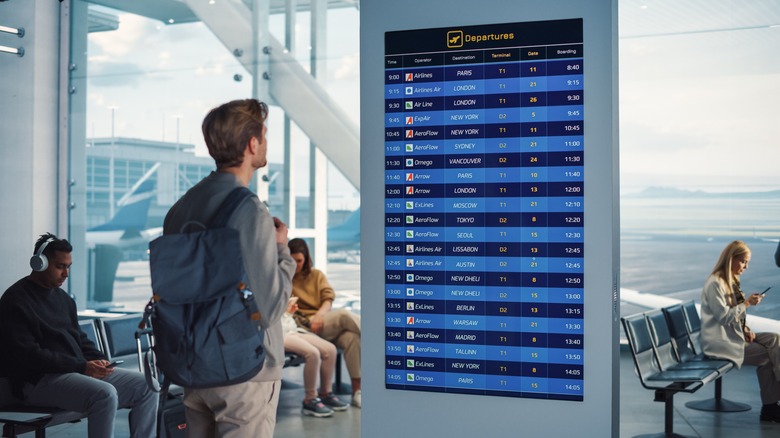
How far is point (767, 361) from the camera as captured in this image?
6.26m

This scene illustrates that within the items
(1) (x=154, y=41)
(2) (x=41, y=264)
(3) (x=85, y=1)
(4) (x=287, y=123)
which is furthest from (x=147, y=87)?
(2) (x=41, y=264)

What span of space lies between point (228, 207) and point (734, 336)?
516cm

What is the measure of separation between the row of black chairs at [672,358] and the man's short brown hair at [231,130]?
3.49m

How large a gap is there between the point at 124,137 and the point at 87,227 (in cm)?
108

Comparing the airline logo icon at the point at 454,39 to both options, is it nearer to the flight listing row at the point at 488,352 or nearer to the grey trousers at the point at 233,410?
the flight listing row at the point at 488,352

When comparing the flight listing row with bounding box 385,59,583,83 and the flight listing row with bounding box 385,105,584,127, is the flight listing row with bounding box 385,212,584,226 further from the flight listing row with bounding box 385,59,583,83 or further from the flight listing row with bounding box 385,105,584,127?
the flight listing row with bounding box 385,59,583,83

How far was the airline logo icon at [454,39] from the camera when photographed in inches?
114

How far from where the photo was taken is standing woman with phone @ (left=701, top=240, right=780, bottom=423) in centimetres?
618

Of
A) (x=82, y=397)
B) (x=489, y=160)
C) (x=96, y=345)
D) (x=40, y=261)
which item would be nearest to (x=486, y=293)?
(x=489, y=160)

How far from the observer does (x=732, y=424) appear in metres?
6.13

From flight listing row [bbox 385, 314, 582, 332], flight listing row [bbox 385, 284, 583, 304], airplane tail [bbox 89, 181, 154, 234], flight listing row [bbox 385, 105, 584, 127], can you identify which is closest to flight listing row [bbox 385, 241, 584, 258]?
flight listing row [bbox 385, 284, 583, 304]

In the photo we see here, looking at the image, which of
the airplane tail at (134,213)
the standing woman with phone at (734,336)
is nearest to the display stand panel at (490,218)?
the standing woman with phone at (734,336)

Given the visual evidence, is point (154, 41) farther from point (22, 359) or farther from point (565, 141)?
point (565, 141)

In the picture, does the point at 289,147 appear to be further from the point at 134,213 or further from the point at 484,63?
the point at 484,63
